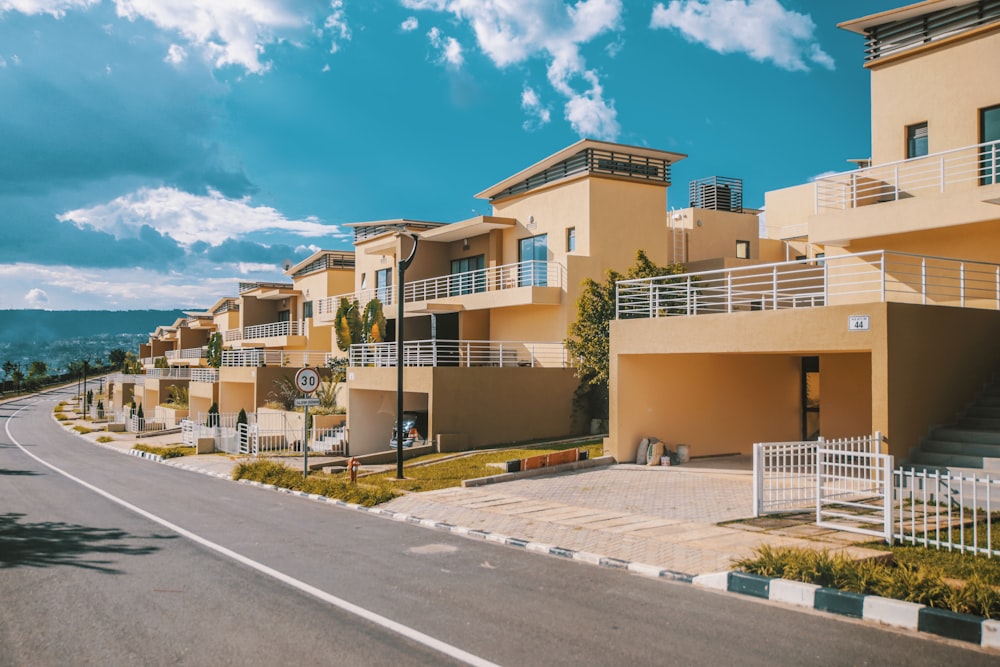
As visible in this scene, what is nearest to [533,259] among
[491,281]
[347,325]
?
Result: [491,281]

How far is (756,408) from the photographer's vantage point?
2212 centimetres

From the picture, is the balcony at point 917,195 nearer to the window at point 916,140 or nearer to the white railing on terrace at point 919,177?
the white railing on terrace at point 919,177

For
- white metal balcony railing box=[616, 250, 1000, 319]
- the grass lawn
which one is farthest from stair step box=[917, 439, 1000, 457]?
the grass lawn

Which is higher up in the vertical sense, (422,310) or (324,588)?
(422,310)

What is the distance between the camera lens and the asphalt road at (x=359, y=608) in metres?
6.73

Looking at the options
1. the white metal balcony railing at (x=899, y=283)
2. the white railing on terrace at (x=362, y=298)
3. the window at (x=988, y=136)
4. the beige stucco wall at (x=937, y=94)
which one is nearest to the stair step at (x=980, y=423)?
the white metal balcony railing at (x=899, y=283)

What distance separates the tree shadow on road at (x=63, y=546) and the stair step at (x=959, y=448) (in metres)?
12.6

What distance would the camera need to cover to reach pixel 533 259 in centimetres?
3108

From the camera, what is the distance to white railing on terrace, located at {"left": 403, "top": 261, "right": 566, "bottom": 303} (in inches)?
1163

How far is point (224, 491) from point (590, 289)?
39.8ft

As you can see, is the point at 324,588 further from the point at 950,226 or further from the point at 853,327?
the point at 950,226

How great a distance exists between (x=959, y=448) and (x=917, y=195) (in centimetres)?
806

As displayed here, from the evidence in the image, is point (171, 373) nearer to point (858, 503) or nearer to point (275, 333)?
point (275, 333)

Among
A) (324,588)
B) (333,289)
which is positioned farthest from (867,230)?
(333,289)
